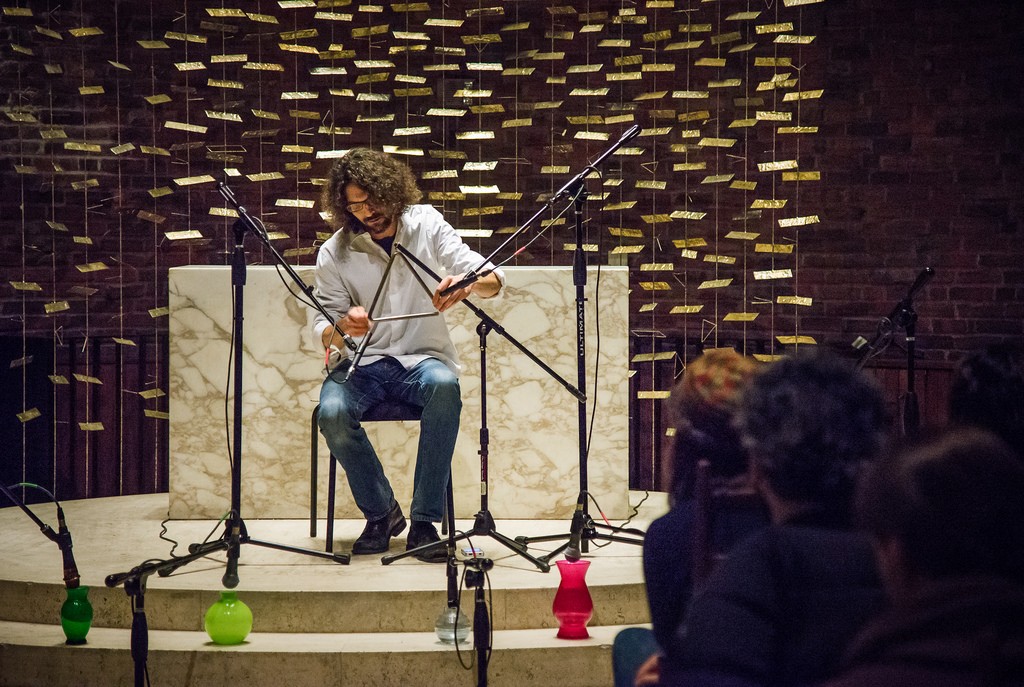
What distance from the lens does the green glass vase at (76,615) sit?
11.0 ft

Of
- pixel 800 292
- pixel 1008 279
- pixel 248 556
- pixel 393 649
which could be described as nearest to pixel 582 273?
pixel 393 649

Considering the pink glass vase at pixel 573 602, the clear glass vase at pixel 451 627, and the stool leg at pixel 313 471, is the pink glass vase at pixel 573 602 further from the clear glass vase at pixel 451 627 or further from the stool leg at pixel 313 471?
the stool leg at pixel 313 471

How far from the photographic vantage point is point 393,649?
11.0ft

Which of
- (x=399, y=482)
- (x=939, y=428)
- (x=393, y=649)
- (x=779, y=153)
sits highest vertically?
(x=779, y=153)

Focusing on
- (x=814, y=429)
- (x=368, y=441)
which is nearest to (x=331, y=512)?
(x=368, y=441)

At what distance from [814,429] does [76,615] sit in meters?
2.76

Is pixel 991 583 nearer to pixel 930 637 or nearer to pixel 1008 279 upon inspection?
pixel 930 637

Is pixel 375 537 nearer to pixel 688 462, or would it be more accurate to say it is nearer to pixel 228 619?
pixel 228 619

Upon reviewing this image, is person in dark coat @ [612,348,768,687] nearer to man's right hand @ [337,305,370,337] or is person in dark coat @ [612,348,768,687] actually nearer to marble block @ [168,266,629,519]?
man's right hand @ [337,305,370,337]

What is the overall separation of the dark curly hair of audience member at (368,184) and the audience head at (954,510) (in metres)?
3.18

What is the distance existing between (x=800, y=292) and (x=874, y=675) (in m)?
4.49

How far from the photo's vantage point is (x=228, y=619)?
130 inches

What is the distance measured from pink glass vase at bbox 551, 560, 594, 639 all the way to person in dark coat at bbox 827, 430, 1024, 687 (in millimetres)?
2202

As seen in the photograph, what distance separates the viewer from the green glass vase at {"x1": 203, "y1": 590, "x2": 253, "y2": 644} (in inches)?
130
